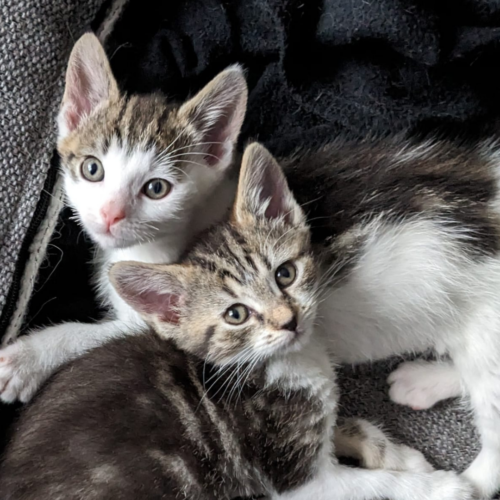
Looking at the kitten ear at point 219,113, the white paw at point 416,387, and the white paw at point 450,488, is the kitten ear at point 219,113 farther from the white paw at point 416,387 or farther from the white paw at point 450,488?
the white paw at point 450,488

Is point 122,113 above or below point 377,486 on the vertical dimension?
above

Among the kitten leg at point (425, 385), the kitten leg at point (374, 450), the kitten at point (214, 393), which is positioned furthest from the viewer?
the kitten leg at point (425, 385)

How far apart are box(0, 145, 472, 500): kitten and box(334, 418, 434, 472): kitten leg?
70 mm

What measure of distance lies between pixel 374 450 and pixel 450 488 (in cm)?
18

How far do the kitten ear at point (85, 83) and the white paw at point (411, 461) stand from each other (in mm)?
1063

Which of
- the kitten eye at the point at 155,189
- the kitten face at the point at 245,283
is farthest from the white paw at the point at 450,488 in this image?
the kitten eye at the point at 155,189

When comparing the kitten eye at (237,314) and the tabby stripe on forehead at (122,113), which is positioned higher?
the tabby stripe on forehead at (122,113)

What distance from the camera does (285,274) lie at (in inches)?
48.9

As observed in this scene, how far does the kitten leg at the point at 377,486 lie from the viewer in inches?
50.8

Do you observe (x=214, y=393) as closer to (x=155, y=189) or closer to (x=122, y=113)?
(x=155, y=189)

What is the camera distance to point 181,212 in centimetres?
133

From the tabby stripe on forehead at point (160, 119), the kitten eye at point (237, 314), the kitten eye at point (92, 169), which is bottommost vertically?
the kitten eye at point (237, 314)

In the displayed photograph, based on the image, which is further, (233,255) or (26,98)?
(26,98)

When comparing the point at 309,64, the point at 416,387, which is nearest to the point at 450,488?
the point at 416,387
